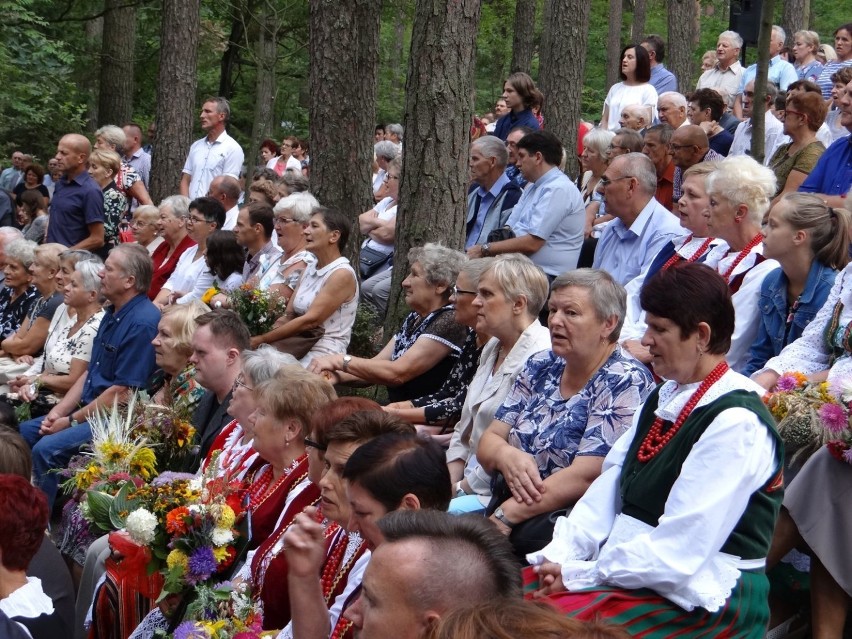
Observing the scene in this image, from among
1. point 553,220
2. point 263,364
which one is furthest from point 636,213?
point 263,364

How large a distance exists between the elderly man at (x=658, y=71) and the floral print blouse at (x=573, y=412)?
930cm

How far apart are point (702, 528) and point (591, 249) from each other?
5.81 m

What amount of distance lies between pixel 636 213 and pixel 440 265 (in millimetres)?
1755

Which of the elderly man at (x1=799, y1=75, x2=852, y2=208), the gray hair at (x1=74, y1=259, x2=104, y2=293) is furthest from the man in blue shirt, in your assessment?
the elderly man at (x1=799, y1=75, x2=852, y2=208)

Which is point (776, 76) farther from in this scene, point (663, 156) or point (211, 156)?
point (211, 156)

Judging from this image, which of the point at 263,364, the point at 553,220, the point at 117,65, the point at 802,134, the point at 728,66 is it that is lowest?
the point at 263,364

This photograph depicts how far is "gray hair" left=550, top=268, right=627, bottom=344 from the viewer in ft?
15.9

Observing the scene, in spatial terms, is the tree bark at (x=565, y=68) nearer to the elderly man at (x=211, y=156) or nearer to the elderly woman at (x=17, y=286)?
the elderly man at (x=211, y=156)

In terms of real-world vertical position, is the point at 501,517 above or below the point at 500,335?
below

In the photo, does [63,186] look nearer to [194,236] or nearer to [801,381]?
[194,236]

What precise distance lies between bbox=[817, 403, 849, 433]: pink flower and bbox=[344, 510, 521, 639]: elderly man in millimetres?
2119

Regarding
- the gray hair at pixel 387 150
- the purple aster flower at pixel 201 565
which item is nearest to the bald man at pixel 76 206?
the gray hair at pixel 387 150

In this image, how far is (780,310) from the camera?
579 cm

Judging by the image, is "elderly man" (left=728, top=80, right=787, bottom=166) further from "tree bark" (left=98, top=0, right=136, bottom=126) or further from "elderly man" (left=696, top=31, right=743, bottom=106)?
"tree bark" (left=98, top=0, right=136, bottom=126)
